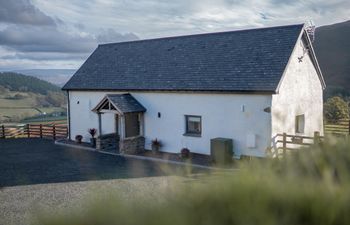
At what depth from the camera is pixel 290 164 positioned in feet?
16.5

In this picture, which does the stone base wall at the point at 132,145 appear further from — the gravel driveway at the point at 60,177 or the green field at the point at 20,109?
the green field at the point at 20,109

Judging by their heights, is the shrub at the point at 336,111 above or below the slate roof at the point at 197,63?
below

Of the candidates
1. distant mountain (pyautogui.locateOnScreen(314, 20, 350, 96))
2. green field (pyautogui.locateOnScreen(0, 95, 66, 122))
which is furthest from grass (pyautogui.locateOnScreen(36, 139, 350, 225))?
green field (pyautogui.locateOnScreen(0, 95, 66, 122))

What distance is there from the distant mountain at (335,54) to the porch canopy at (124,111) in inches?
1378

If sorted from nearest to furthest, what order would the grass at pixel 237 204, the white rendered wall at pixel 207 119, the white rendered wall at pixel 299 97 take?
the grass at pixel 237 204 → the white rendered wall at pixel 207 119 → the white rendered wall at pixel 299 97

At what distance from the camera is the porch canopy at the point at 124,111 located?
18641 millimetres

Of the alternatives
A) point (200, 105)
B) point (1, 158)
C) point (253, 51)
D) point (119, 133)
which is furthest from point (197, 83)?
point (1, 158)

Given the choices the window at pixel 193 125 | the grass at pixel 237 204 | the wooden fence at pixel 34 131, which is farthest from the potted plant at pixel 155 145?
the grass at pixel 237 204

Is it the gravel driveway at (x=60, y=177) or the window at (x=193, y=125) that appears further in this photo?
the window at (x=193, y=125)

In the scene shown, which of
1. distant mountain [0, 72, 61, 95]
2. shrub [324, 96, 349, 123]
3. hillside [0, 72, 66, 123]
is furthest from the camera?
distant mountain [0, 72, 61, 95]

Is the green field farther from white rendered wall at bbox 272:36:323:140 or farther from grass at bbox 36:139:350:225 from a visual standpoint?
grass at bbox 36:139:350:225

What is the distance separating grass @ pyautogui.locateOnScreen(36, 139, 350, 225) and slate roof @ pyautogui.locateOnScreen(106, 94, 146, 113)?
47.7 feet

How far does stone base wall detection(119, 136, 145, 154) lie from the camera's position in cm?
1842

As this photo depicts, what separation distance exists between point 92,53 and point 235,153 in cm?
1357
